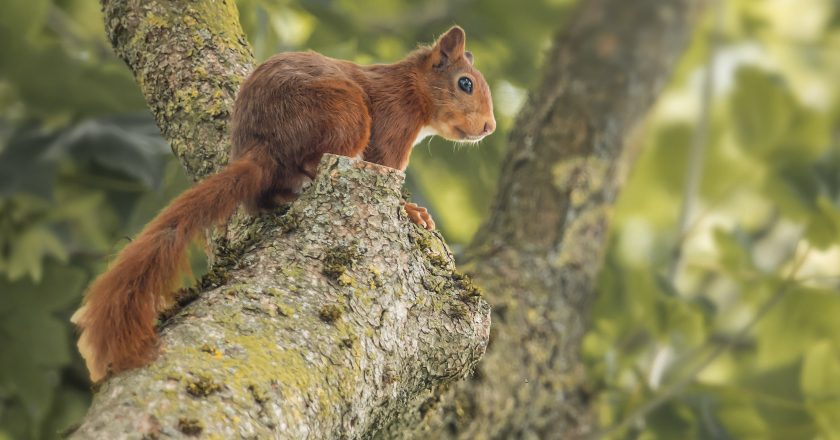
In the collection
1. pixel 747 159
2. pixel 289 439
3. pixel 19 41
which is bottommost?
pixel 289 439

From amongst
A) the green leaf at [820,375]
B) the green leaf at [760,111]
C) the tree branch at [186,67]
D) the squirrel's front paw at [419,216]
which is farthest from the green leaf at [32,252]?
the green leaf at [760,111]

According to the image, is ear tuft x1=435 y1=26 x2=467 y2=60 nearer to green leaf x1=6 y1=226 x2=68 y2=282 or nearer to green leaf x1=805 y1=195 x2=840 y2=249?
green leaf x1=805 y1=195 x2=840 y2=249

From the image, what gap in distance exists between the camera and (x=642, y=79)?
362 cm

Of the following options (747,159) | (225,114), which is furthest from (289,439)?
(747,159)

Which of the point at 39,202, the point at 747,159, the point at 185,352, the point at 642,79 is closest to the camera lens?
the point at 185,352

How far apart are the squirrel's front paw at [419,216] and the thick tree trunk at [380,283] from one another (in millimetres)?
99

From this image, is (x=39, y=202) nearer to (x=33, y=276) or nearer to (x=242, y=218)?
(x=33, y=276)

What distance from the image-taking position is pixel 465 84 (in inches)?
99.9

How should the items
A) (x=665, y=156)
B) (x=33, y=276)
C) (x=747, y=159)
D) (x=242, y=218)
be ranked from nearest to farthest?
1. (x=242, y=218)
2. (x=33, y=276)
3. (x=747, y=159)
4. (x=665, y=156)

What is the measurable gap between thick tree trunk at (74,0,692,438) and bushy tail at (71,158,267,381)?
44 millimetres

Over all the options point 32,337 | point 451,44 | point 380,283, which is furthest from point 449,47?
point 32,337

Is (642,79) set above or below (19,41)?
above

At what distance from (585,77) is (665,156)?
7.66 feet

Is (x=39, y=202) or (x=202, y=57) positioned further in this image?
(x=39, y=202)
